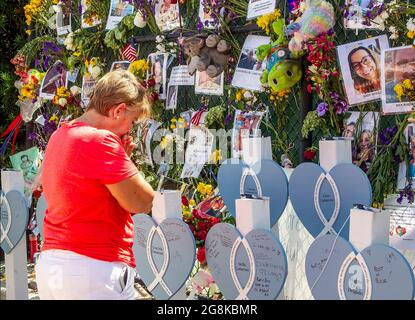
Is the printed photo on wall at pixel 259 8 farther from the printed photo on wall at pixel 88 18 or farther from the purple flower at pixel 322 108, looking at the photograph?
the printed photo on wall at pixel 88 18

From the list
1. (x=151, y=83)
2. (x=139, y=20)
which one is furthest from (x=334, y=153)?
(x=139, y=20)

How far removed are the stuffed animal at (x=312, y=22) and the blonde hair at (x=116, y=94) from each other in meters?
1.00

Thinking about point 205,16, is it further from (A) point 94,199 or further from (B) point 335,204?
(A) point 94,199

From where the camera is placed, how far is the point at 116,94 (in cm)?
232

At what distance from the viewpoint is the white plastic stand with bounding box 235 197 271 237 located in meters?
2.51

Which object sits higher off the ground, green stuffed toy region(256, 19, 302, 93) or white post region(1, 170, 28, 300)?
green stuffed toy region(256, 19, 302, 93)

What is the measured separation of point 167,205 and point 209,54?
4.02ft

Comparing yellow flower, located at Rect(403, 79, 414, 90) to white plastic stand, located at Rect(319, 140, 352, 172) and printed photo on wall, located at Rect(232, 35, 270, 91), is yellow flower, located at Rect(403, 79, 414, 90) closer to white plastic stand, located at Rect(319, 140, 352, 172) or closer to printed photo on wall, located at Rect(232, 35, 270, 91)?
white plastic stand, located at Rect(319, 140, 352, 172)

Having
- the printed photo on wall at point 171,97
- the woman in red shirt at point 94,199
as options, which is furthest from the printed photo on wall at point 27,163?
the woman in red shirt at point 94,199

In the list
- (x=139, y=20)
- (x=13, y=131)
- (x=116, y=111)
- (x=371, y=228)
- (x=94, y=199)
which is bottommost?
(x=371, y=228)

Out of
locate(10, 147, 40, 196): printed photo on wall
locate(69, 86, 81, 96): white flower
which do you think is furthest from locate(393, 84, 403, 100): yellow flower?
locate(69, 86, 81, 96): white flower

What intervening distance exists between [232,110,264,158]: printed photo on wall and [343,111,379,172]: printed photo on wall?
61cm

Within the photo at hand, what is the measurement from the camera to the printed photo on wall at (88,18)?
4.90m
